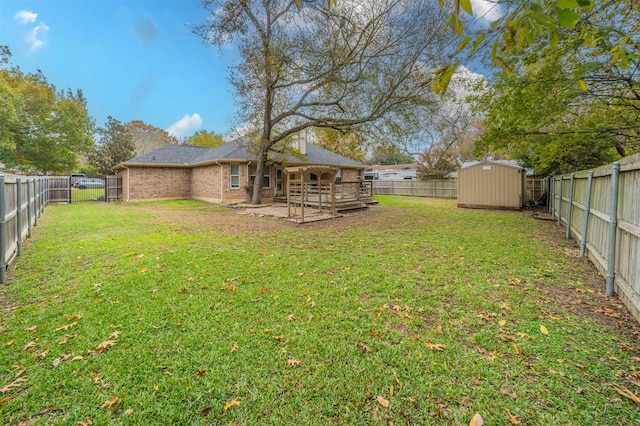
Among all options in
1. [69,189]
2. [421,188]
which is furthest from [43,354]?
[421,188]

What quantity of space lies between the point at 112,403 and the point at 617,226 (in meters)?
5.72

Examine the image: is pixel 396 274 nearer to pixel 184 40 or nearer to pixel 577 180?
pixel 577 180

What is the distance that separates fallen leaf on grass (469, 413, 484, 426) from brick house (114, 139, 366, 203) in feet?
49.6

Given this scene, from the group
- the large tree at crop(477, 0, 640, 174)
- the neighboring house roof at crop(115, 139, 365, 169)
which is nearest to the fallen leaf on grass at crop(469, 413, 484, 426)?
the large tree at crop(477, 0, 640, 174)

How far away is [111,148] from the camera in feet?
98.7

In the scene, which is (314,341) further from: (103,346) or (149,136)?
(149,136)

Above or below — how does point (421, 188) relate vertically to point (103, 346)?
above

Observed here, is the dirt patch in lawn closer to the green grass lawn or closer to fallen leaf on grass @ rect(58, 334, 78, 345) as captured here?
the green grass lawn

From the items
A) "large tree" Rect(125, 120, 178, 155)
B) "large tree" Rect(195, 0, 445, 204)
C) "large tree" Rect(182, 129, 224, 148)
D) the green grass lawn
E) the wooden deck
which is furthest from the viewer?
"large tree" Rect(125, 120, 178, 155)

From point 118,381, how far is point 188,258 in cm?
A: 351

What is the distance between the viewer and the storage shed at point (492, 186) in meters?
13.4

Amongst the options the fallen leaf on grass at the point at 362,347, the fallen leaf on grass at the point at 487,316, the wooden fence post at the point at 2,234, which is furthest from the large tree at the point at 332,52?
the fallen leaf on grass at the point at 362,347

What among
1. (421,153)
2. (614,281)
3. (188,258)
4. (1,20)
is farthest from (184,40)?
(421,153)

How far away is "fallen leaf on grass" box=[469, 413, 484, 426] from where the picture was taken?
1910 mm
